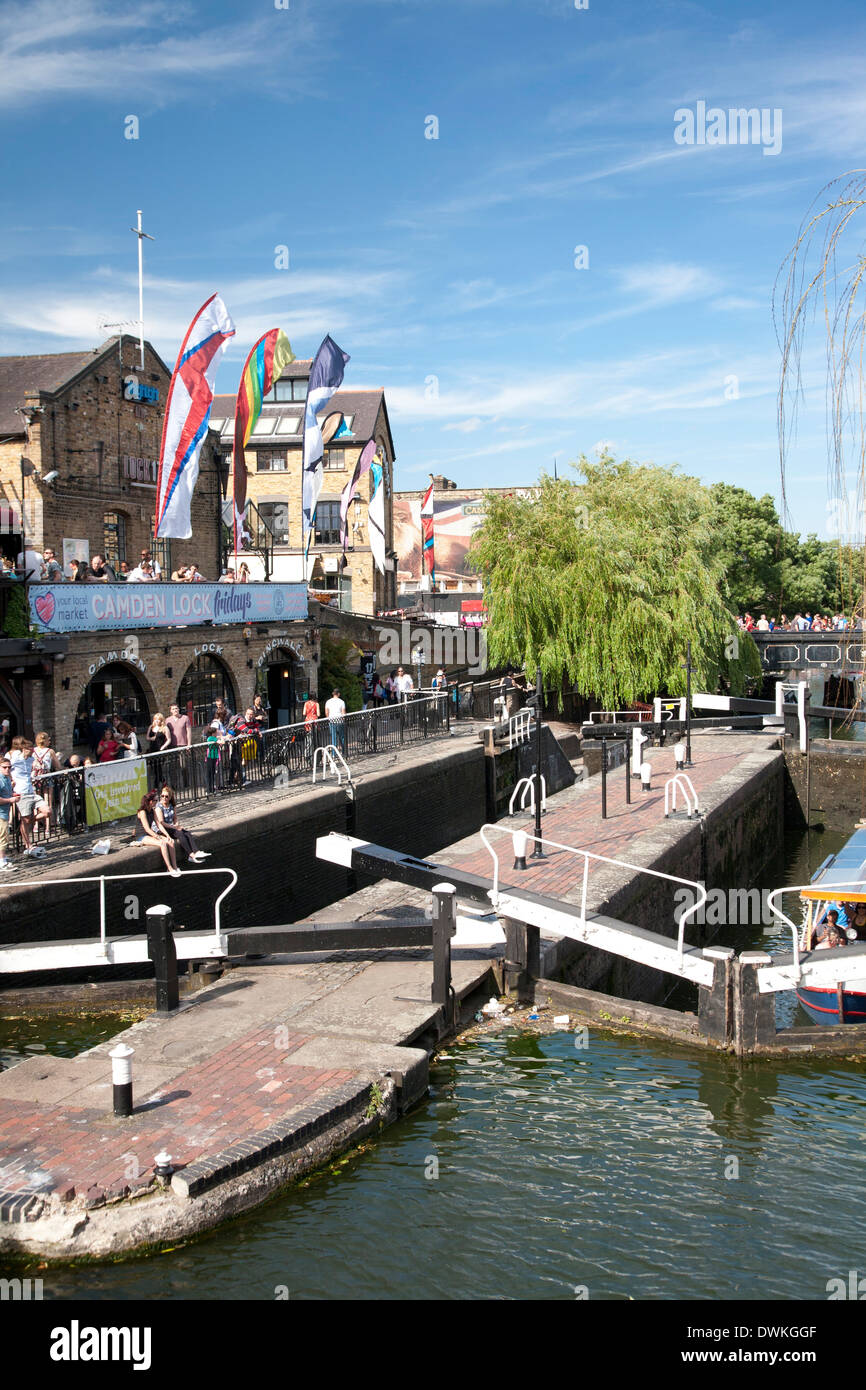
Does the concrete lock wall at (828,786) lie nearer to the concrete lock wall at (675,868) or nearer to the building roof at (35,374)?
the concrete lock wall at (675,868)

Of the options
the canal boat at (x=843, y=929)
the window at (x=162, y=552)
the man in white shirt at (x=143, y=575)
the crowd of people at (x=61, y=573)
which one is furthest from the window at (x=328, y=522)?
the canal boat at (x=843, y=929)

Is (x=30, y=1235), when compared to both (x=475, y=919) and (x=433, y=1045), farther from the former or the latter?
(x=475, y=919)

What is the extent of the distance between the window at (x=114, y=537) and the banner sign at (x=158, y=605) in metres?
4.69

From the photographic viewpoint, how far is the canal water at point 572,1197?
685 cm

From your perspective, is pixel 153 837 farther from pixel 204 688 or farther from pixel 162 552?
pixel 162 552

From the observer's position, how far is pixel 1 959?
10.6m

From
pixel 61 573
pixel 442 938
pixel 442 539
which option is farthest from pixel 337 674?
pixel 442 539

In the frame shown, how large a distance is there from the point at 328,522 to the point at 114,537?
2033 cm

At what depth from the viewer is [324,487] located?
1854 inches

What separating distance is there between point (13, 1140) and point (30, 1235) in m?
1.05

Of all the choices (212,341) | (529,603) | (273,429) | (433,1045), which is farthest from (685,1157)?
(273,429)

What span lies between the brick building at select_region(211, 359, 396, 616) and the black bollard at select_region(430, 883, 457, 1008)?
32873mm

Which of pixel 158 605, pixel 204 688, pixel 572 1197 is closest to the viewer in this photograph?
pixel 572 1197

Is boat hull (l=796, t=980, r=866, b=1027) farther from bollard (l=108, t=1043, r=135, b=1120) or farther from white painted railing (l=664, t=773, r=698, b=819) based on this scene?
bollard (l=108, t=1043, r=135, b=1120)
